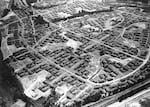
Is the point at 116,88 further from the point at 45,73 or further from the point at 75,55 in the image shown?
the point at 45,73

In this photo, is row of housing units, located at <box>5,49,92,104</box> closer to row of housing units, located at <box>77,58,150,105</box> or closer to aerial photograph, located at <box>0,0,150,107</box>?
aerial photograph, located at <box>0,0,150,107</box>

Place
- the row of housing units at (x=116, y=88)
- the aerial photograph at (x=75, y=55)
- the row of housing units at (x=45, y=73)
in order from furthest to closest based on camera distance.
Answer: the row of housing units at (x=45, y=73)
the aerial photograph at (x=75, y=55)
the row of housing units at (x=116, y=88)

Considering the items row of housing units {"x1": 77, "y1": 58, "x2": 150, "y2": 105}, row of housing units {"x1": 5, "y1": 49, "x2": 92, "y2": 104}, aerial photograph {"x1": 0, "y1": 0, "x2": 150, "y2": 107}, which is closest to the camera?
row of housing units {"x1": 77, "y1": 58, "x2": 150, "y2": 105}

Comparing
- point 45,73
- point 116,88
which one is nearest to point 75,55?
point 45,73

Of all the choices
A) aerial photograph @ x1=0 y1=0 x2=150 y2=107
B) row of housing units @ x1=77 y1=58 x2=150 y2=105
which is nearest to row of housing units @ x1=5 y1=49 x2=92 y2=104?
aerial photograph @ x1=0 y1=0 x2=150 y2=107

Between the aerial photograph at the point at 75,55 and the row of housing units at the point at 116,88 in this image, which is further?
the aerial photograph at the point at 75,55

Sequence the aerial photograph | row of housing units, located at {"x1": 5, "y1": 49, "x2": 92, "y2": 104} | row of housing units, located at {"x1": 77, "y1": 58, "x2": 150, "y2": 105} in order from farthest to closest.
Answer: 1. row of housing units, located at {"x1": 5, "y1": 49, "x2": 92, "y2": 104}
2. the aerial photograph
3. row of housing units, located at {"x1": 77, "y1": 58, "x2": 150, "y2": 105}

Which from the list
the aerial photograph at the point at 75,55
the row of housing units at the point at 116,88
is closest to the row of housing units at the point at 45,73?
the aerial photograph at the point at 75,55

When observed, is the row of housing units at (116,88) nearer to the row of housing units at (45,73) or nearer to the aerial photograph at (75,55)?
the aerial photograph at (75,55)
